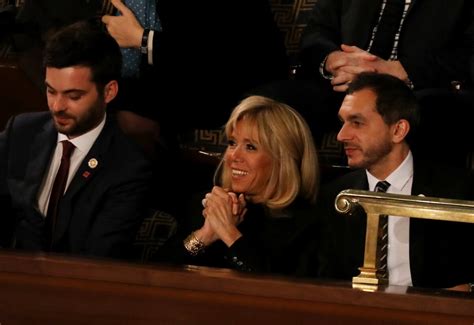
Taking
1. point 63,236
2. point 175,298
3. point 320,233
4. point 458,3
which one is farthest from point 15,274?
point 458,3

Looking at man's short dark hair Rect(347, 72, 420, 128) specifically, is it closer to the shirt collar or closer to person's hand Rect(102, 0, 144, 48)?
the shirt collar

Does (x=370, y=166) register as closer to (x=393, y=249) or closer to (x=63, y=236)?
(x=393, y=249)

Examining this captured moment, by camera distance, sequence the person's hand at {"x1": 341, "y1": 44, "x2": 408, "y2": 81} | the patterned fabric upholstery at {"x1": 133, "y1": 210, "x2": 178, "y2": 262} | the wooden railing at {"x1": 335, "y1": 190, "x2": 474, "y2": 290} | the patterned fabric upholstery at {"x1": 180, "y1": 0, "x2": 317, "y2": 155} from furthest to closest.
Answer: the patterned fabric upholstery at {"x1": 180, "y1": 0, "x2": 317, "y2": 155} → the person's hand at {"x1": 341, "y1": 44, "x2": 408, "y2": 81} → the patterned fabric upholstery at {"x1": 133, "y1": 210, "x2": 178, "y2": 262} → the wooden railing at {"x1": 335, "y1": 190, "x2": 474, "y2": 290}

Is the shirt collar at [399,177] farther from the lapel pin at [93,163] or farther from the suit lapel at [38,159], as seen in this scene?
the suit lapel at [38,159]

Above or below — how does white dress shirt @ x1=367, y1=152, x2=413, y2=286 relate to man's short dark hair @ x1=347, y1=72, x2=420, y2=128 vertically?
below

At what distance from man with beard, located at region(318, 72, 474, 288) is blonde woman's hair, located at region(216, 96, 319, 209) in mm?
72

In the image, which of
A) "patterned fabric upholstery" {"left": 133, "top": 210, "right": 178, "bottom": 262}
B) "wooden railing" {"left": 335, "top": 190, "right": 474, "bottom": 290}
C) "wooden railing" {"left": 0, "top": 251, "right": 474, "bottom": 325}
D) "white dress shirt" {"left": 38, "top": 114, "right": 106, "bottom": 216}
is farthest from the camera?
"patterned fabric upholstery" {"left": 133, "top": 210, "right": 178, "bottom": 262}

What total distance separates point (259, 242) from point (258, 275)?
81cm

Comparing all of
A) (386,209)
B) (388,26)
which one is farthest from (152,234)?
(386,209)

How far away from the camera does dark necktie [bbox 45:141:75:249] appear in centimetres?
354

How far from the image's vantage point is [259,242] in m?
3.48

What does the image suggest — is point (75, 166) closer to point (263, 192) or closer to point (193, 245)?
point (193, 245)

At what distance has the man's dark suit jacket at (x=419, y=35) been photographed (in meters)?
3.99

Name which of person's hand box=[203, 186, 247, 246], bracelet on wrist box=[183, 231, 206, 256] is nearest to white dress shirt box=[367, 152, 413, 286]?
person's hand box=[203, 186, 247, 246]
